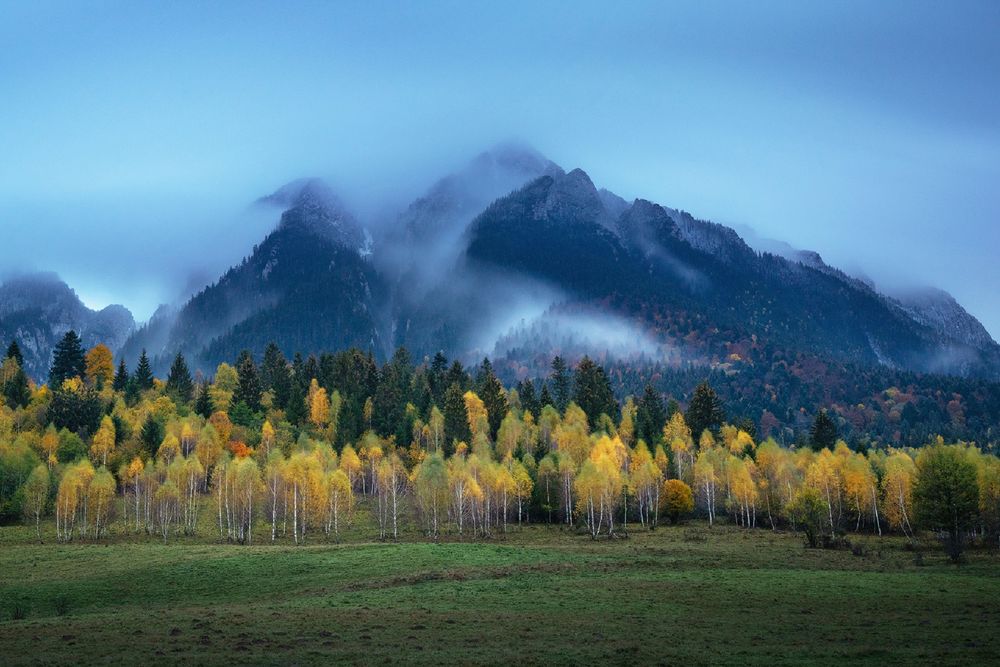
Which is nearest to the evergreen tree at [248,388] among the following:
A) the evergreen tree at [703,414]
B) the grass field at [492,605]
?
the grass field at [492,605]

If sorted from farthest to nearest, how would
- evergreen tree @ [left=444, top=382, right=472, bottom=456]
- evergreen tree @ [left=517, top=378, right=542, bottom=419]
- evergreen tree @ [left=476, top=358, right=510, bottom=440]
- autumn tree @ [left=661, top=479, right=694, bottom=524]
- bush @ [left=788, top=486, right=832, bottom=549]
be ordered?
evergreen tree @ [left=517, top=378, right=542, bottom=419], evergreen tree @ [left=476, top=358, right=510, bottom=440], evergreen tree @ [left=444, top=382, right=472, bottom=456], autumn tree @ [left=661, top=479, right=694, bottom=524], bush @ [left=788, top=486, right=832, bottom=549]

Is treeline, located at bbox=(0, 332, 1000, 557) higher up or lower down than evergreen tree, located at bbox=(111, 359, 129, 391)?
lower down

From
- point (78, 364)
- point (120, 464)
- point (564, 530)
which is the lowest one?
point (564, 530)

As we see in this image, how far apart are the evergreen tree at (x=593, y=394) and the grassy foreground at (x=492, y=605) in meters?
82.7

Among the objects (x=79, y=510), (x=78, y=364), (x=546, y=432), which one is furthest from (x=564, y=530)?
(x=78, y=364)

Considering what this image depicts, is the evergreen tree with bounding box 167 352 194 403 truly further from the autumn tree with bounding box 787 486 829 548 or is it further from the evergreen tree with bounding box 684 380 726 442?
the autumn tree with bounding box 787 486 829 548

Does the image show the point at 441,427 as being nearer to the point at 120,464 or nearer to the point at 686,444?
the point at 686,444

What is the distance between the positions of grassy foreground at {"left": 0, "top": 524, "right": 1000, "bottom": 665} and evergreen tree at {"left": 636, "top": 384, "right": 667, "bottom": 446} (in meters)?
65.9

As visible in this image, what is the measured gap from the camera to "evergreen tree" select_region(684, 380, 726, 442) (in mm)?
162875

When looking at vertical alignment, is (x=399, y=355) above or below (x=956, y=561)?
above

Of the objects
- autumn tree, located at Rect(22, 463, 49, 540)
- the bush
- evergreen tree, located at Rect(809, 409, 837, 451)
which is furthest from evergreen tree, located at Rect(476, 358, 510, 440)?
autumn tree, located at Rect(22, 463, 49, 540)

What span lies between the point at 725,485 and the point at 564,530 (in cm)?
3383

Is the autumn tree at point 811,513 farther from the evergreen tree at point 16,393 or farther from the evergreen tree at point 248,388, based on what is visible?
the evergreen tree at point 16,393

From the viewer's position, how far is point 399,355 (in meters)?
192
